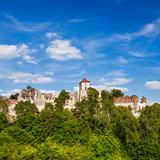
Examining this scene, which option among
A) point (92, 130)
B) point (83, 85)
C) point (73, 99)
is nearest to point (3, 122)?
point (92, 130)

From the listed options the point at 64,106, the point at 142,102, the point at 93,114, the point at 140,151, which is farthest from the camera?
the point at 142,102

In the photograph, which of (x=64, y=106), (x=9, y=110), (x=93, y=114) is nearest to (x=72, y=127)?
(x=93, y=114)

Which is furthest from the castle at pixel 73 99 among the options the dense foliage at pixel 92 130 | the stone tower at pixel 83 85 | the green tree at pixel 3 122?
the green tree at pixel 3 122

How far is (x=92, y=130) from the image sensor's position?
81.8 meters

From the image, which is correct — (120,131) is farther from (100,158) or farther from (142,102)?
(142,102)

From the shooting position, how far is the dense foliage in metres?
67.4

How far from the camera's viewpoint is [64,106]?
4094 inches

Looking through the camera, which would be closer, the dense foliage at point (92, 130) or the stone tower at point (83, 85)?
the dense foliage at point (92, 130)

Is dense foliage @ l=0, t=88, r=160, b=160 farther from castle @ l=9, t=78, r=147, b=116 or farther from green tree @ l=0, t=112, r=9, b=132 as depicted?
castle @ l=9, t=78, r=147, b=116

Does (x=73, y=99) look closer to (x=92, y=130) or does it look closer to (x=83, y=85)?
(x=83, y=85)

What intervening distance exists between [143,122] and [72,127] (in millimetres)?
14254

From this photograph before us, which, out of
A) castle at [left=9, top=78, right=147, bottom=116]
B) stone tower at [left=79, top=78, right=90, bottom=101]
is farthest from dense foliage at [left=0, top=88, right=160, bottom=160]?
stone tower at [left=79, top=78, right=90, bottom=101]

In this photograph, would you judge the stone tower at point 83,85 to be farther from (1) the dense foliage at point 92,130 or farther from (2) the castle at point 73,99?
(1) the dense foliage at point 92,130

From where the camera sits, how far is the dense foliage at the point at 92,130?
6744cm
